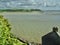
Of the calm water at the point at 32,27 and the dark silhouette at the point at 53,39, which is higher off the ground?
the dark silhouette at the point at 53,39

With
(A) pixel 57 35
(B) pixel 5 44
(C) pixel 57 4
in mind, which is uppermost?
(B) pixel 5 44

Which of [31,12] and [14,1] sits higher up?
[14,1]

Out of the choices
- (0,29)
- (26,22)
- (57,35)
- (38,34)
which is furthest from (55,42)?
(26,22)

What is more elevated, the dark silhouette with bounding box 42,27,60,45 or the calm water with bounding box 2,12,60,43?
the dark silhouette with bounding box 42,27,60,45

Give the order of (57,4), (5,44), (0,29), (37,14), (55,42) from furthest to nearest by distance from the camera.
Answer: (37,14) < (57,4) < (55,42) < (0,29) < (5,44)

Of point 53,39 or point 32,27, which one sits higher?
point 53,39

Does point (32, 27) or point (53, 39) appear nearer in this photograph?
point (53, 39)

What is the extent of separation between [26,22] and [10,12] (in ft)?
6.06

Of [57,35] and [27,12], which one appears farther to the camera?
[27,12]

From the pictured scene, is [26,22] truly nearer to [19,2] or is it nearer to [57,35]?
[19,2]

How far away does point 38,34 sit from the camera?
302 inches

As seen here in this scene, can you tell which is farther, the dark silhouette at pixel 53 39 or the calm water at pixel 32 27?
the calm water at pixel 32 27

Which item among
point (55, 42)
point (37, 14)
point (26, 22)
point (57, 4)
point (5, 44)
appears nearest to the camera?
point (5, 44)

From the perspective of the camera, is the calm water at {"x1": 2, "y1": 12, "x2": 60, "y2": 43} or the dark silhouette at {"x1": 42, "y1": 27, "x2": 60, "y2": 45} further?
the calm water at {"x1": 2, "y1": 12, "x2": 60, "y2": 43}
